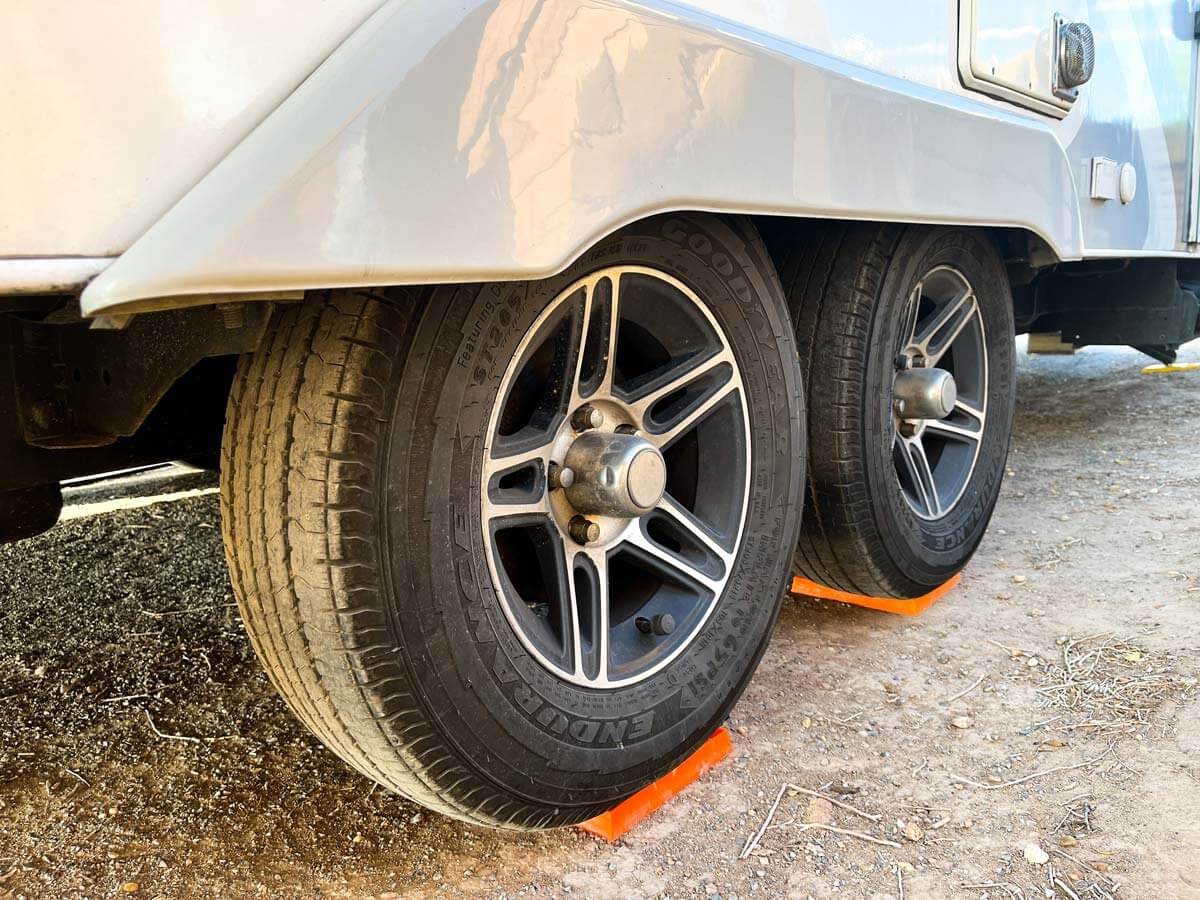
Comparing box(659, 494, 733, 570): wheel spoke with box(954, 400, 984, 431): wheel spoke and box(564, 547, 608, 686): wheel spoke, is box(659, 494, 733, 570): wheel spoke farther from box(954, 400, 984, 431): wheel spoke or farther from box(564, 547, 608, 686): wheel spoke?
box(954, 400, 984, 431): wheel spoke

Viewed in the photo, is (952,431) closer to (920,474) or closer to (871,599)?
(920,474)

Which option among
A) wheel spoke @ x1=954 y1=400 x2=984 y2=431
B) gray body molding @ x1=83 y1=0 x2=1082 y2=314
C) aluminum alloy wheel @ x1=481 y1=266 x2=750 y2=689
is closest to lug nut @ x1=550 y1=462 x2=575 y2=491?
aluminum alloy wheel @ x1=481 y1=266 x2=750 y2=689

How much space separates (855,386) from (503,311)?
98 centimetres

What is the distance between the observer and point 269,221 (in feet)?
2.80

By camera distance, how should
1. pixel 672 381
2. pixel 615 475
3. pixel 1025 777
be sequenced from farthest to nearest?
pixel 1025 777 → pixel 672 381 → pixel 615 475

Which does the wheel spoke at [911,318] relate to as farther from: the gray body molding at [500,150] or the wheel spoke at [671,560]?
the wheel spoke at [671,560]

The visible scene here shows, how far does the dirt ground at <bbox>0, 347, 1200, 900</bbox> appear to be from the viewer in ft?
4.62

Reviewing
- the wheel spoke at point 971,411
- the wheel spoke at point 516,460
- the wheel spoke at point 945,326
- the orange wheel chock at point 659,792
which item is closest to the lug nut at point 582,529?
the wheel spoke at point 516,460

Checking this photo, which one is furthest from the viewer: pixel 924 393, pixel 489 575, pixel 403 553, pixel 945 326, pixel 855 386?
pixel 945 326

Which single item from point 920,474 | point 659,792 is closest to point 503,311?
point 659,792

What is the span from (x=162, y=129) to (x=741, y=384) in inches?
39.1

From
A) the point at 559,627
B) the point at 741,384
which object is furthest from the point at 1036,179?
the point at 559,627

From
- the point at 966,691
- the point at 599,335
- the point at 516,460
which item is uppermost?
the point at 599,335

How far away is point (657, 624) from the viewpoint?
5.13ft
